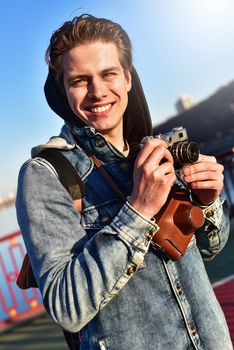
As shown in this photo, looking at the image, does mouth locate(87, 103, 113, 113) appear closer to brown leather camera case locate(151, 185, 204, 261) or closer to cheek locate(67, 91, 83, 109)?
cheek locate(67, 91, 83, 109)

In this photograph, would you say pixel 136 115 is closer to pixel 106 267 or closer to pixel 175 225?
pixel 175 225

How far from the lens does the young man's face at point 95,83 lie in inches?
48.7

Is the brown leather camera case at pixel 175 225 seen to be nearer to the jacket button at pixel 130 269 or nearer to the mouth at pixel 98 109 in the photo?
the jacket button at pixel 130 269

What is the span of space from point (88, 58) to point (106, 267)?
643mm

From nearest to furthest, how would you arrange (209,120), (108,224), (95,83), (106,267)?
(106,267) < (108,224) < (95,83) < (209,120)

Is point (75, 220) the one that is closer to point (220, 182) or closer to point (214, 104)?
point (220, 182)

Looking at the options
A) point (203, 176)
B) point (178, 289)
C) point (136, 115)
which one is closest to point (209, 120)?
point (136, 115)

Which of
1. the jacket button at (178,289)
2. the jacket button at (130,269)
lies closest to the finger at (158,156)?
the jacket button at (130,269)

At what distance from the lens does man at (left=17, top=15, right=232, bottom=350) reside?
1025 millimetres

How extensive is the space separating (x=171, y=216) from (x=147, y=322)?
31 centimetres

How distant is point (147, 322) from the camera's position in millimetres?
1144

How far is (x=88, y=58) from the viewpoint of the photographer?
1.24 metres

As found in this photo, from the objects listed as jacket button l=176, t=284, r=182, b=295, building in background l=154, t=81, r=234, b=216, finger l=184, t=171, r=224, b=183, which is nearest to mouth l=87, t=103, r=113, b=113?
finger l=184, t=171, r=224, b=183

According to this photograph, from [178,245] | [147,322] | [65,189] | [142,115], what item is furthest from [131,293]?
[142,115]
